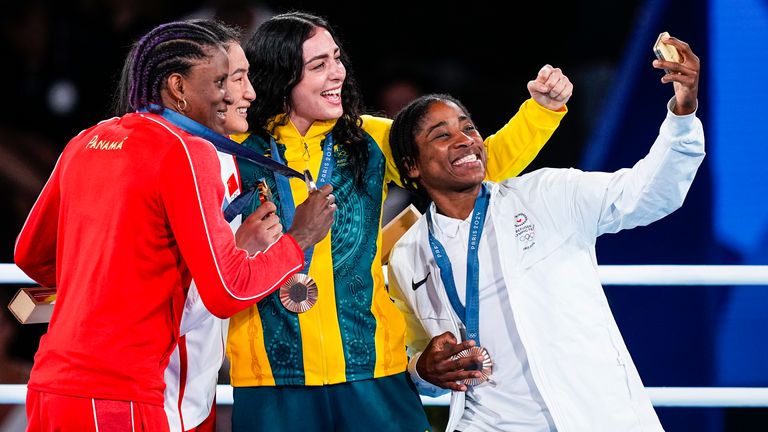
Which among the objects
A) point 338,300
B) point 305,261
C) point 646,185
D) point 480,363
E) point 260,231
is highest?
point 646,185

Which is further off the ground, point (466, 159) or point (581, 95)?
point (581, 95)

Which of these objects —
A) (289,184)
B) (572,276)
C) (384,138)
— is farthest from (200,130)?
(572,276)

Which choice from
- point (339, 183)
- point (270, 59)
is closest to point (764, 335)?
point (339, 183)

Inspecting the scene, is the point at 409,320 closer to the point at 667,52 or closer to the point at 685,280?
the point at 685,280

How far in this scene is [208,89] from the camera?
8.65ft

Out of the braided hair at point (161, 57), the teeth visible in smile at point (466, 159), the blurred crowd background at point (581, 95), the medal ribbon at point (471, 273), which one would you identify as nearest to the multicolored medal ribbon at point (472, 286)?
the medal ribbon at point (471, 273)

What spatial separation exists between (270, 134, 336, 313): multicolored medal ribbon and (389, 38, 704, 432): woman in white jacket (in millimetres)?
289

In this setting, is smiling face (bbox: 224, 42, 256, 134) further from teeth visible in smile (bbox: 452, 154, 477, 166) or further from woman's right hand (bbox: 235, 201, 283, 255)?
teeth visible in smile (bbox: 452, 154, 477, 166)

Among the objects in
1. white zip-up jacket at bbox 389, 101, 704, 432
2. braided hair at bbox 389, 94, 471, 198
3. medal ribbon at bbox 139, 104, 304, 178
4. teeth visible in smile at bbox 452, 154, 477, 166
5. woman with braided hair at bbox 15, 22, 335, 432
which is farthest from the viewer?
braided hair at bbox 389, 94, 471, 198

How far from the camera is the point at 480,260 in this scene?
3.02 m

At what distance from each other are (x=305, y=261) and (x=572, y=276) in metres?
0.76

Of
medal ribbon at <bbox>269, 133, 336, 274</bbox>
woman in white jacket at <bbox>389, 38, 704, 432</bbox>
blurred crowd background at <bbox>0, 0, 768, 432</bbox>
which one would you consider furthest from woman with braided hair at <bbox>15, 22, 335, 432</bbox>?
blurred crowd background at <bbox>0, 0, 768, 432</bbox>

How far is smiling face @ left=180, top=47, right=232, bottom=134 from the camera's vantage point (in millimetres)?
2619

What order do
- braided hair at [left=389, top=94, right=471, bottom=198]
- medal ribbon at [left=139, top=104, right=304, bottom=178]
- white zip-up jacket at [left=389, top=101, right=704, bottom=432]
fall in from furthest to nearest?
1. braided hair at [left=389, top=94, right=471, bottom=198]
2. white zip-up jacket at [left=389, top=101, right=704, bottom=432]
3. medal ribbon at [left=139, top=104, right=304, bottom=178]
